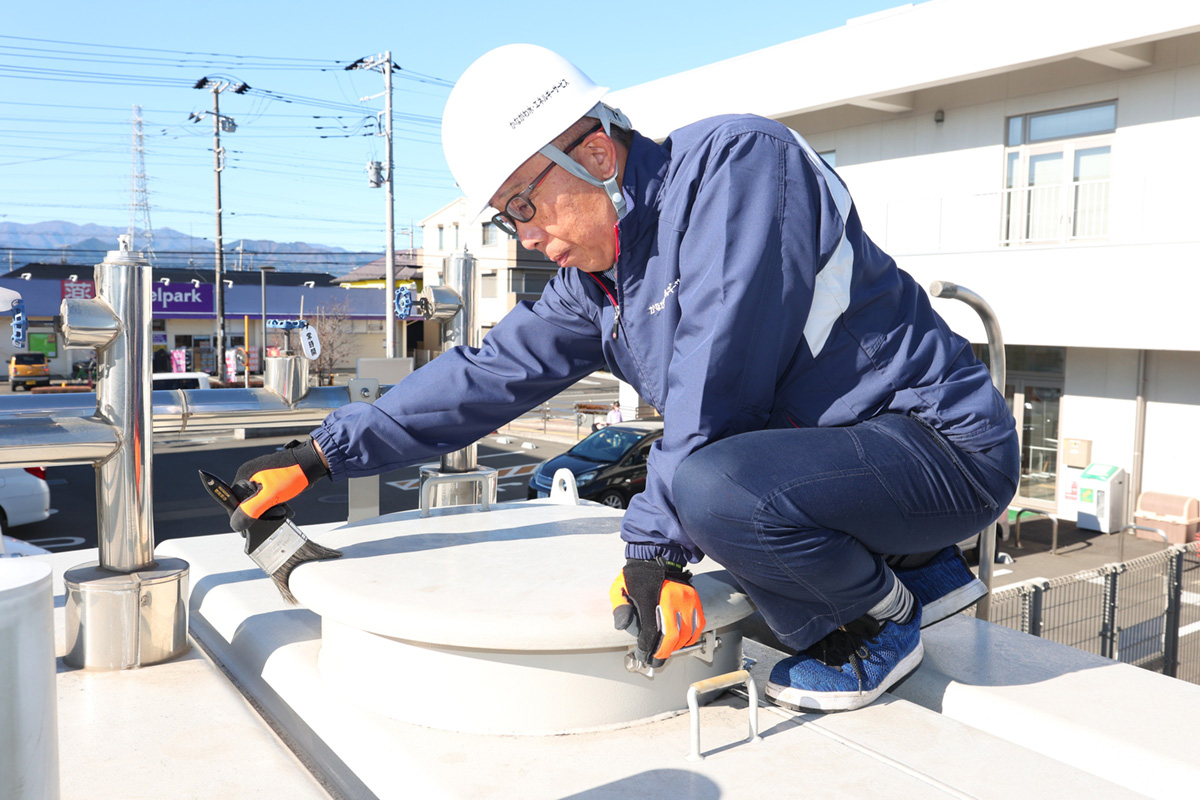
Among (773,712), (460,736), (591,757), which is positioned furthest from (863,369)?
(460,736)

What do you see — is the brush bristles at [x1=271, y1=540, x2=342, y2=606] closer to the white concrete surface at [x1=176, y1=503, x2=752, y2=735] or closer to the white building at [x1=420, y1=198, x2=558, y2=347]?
the white concrete surface at [x1=176, y1=503, x2=752, y2=735]

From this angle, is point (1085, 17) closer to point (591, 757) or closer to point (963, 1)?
point (963, 1)

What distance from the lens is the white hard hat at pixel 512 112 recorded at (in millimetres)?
1740

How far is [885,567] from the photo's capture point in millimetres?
1794

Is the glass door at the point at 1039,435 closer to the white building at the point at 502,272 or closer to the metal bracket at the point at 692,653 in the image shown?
the metal bracket at the point at 692,653

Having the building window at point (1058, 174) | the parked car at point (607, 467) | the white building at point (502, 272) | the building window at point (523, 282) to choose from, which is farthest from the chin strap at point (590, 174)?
the building window at point (523, 282)

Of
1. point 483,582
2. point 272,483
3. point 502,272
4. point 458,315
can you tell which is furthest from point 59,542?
point 502,272

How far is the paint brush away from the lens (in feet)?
6.43

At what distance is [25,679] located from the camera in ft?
2.75

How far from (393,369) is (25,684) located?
267 centimetres

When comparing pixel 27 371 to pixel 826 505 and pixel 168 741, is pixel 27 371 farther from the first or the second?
pixel 826 505

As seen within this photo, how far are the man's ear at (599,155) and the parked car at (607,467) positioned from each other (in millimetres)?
11112

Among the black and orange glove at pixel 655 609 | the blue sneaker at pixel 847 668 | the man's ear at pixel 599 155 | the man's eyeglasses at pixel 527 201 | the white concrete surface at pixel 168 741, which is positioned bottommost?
the white concrete surface at pixel 168 741

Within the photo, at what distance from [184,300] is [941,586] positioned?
40.8 meters
